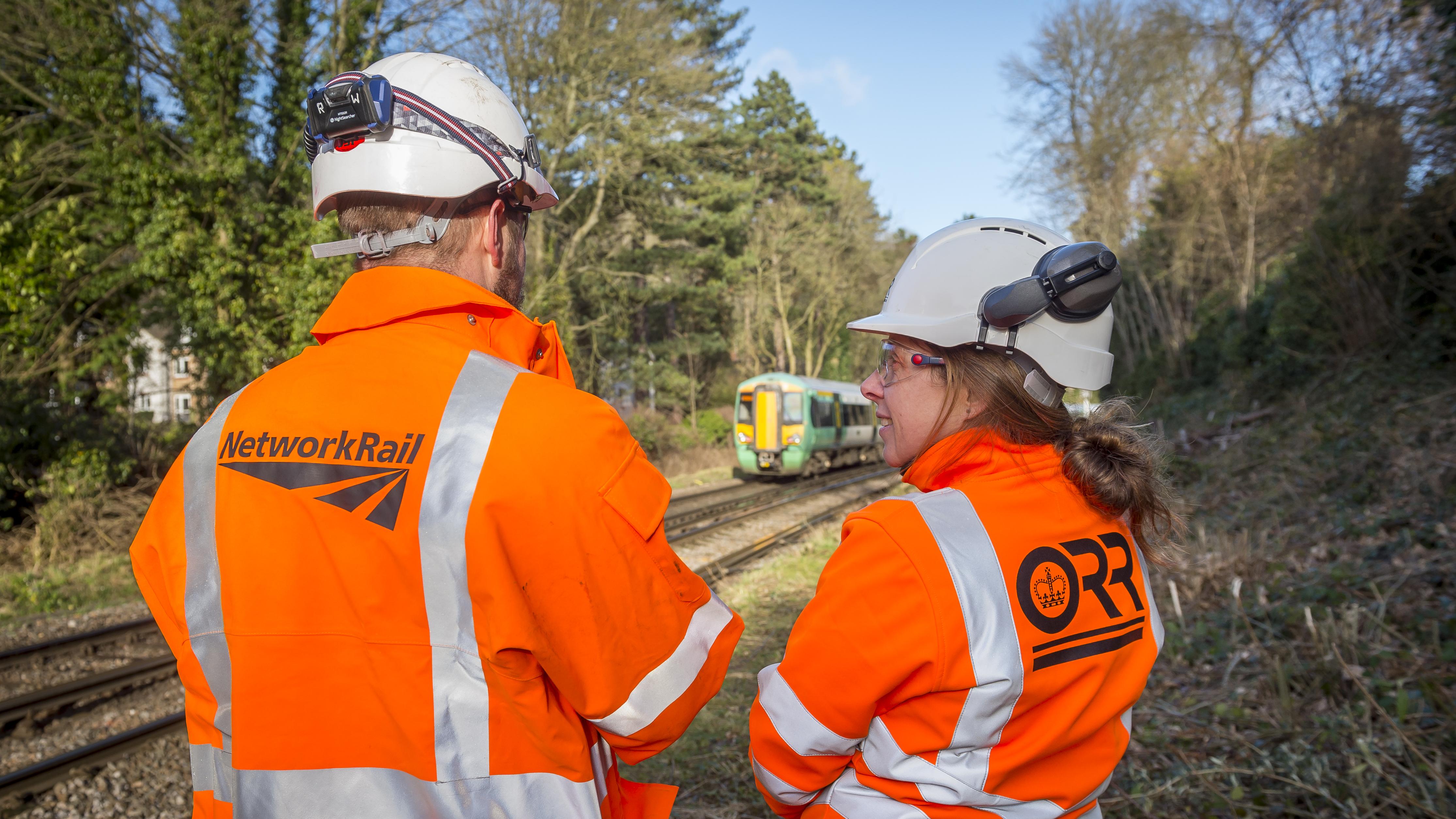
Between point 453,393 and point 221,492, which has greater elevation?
point 453,393

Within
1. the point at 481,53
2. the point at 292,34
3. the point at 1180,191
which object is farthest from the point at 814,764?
the point at 1180,191

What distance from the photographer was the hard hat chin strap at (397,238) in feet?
5.08

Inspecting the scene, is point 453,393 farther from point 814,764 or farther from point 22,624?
point 22,624

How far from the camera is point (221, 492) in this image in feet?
4.36

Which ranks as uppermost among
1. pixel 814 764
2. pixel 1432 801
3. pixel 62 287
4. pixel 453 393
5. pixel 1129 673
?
pixel 62 287

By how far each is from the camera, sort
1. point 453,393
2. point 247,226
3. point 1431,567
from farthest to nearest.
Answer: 1. point 247,226
2. point 1431,567
3. point 453,393

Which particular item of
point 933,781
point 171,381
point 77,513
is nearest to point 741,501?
point 77,513

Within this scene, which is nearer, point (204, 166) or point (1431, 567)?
point (1431, 567)

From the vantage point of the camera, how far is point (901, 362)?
1.91 m

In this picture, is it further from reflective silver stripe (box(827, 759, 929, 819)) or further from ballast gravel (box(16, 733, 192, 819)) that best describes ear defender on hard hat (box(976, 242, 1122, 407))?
ballast gravel (box(16, 733, 192, 819))


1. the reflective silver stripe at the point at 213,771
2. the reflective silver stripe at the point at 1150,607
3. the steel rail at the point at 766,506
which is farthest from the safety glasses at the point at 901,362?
the steel rail at the point at 766,506

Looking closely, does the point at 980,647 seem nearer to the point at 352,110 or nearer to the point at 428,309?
the point at 428,309

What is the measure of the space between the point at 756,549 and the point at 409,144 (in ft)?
31.4

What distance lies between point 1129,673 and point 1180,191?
79.3 feet
